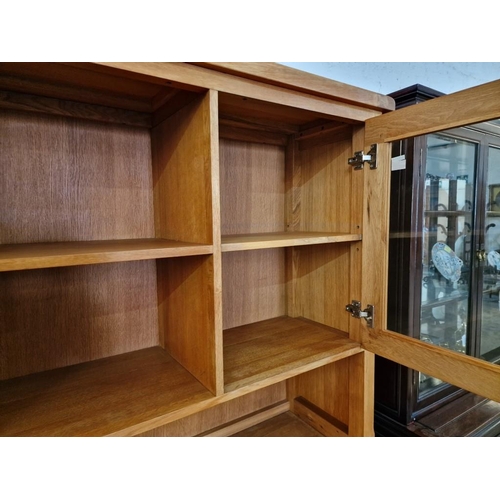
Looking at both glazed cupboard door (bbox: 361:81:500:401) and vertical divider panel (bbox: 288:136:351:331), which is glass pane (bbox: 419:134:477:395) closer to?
glazed cupboard door (bbox: 361:81:500:401)

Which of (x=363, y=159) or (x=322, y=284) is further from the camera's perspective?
(x=322, y=284)

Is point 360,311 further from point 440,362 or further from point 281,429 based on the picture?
point 281,429

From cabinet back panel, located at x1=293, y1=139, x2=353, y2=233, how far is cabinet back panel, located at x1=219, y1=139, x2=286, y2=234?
0.25ft

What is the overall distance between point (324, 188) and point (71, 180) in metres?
0.87

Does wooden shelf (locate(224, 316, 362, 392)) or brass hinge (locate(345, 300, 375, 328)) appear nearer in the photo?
wooden shelf (locate(224, 316, 362, 392))

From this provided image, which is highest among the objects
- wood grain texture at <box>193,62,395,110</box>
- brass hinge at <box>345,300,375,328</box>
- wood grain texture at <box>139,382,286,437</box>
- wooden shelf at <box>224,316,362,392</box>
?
wood grain texture at <box>193,62,395,110</box>

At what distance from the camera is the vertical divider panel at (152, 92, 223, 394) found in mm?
854

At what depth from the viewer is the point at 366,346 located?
1.17 meters

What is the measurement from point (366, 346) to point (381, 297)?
18 cm

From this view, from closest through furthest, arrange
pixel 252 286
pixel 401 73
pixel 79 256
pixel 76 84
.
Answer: pixel 79 256 < pixel 76 84 < pixel 252 286 < pixel 401 73

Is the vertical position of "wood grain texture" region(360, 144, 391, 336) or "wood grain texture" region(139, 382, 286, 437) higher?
"wood grain texture" region(360, 144, 391, 336)

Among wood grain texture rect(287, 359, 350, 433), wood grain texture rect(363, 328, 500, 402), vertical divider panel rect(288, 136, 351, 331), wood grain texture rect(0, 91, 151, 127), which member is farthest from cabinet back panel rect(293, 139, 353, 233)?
wood grain texture rect(0, 91, 151, 127)

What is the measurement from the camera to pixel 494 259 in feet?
3.38

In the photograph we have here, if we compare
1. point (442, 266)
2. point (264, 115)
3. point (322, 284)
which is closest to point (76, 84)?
point (264, 115)
